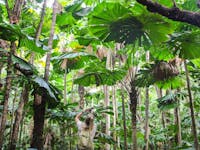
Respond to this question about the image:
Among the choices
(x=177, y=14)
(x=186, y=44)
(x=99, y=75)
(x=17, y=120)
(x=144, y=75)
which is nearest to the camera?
(x=177, y=14)

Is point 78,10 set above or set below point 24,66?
above

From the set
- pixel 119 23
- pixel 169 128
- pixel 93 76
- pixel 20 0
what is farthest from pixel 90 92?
pixel 119 23

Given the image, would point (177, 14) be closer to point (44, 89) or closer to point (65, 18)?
point (44, 89)

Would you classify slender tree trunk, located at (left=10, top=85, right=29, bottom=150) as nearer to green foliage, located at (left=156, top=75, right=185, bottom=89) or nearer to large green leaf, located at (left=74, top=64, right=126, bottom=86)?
large green leaf, located at (left=74, top=64, right=126, bottom=86)

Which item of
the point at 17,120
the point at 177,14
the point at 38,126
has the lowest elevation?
the point at 38,126

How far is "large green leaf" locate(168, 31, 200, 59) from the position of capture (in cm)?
409

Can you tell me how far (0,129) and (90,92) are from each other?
23.5ft

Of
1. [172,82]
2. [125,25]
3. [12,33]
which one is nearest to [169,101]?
[172,82]

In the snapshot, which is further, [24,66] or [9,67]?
[9,67]

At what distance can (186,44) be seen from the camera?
4422mm

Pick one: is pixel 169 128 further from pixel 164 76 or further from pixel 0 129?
pixel 0 129

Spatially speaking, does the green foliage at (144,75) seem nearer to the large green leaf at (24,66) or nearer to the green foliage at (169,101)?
the green foliage at (169,101)

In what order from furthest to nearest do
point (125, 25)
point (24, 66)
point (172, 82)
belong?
1. point (172, 82)
2. point (24, 66)
3. point (125, 25)

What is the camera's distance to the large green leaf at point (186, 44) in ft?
13.4
